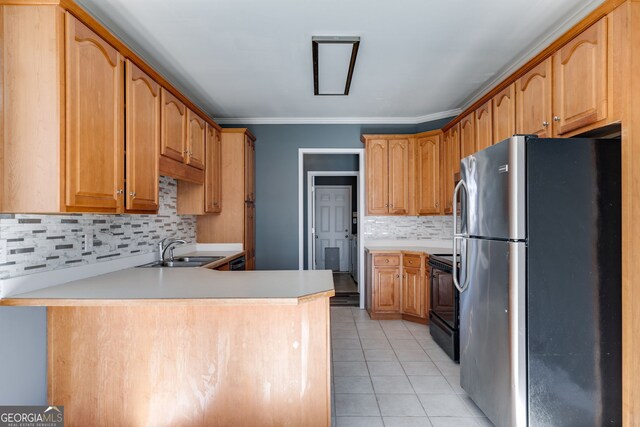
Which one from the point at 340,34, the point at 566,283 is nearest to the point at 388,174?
the point at 340,34

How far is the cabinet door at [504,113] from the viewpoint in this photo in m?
2.74

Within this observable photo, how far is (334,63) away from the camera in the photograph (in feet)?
9.99

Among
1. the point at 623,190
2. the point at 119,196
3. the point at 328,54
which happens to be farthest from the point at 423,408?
the point at 328,54

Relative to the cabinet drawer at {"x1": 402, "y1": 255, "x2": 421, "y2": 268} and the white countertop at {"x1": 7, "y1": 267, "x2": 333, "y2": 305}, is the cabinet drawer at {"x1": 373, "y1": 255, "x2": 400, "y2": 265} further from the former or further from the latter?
the white countertop at {"x1": 7, "y1": 267, "x2": 333, "y2": 305}

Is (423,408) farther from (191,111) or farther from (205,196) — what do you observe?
(191,111)

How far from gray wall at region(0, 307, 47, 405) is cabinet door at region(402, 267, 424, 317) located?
3495mm

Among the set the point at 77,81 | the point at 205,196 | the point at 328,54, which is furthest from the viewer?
the point at 205,196

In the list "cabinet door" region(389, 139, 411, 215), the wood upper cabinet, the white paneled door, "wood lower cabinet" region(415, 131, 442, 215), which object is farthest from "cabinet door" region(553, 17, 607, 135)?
the white paneled door

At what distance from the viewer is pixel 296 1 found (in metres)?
2.20

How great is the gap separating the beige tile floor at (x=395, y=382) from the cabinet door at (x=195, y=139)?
2.25 meters

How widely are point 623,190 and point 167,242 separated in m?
3.41

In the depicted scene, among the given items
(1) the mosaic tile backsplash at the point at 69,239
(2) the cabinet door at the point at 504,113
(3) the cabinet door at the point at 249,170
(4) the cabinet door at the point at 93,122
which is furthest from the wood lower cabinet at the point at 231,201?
(2) the cabinet door at the point at 504,113

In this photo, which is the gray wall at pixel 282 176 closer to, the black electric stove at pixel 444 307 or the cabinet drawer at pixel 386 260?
the cabinet drawer at pixel 386 260

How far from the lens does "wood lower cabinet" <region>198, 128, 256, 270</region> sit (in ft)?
14.0
